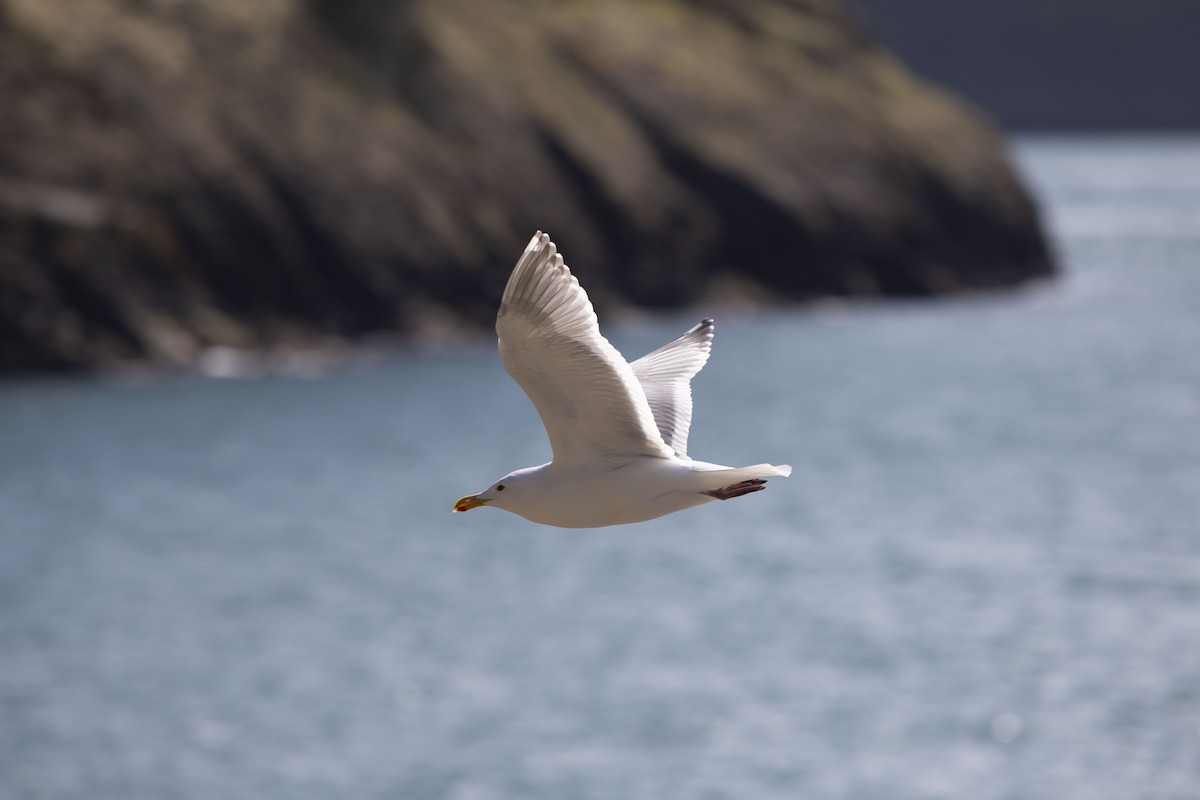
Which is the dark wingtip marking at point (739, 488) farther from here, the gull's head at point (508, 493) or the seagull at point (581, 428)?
the gull's head at point (508, 493)

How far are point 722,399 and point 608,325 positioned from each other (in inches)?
141

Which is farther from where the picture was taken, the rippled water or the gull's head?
the rippled water

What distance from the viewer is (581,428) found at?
10.5 meters

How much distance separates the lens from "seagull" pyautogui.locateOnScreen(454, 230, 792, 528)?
993cm

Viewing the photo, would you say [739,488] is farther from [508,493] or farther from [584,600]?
[584,600]

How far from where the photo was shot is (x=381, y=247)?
45750mm

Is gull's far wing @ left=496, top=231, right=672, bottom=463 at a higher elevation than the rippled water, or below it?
below

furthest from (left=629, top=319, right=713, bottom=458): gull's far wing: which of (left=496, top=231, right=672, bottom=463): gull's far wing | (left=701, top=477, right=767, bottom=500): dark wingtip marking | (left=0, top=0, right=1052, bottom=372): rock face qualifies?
(left=0, top=0, right=1052, bottom=372): rock face

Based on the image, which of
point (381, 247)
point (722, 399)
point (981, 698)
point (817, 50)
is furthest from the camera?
point (817, 50)

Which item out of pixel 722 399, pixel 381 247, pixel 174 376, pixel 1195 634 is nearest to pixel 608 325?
pixel 722 399

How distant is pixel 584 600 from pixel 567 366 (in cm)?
2365

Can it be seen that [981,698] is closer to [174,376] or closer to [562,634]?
[562,634]

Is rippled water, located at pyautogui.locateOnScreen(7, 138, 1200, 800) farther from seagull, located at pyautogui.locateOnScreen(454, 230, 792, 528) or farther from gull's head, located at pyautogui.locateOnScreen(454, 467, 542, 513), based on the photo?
seagull, located at pyautogui.locateOnScreen(454, 230, 792, 528)

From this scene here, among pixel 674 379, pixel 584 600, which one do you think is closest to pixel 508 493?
pixel 674 379
